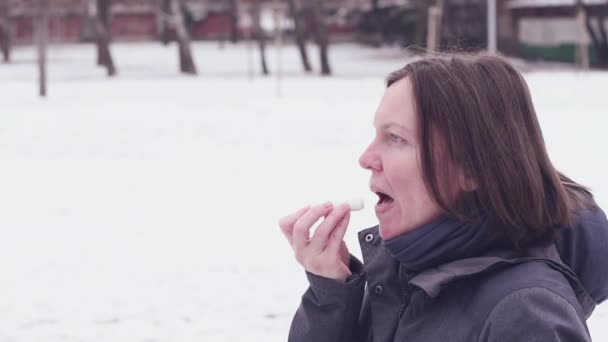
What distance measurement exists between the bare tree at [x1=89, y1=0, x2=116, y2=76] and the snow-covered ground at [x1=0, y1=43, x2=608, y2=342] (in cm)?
653

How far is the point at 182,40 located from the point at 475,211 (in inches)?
1129

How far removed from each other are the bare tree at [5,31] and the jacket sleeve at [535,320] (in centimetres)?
3879

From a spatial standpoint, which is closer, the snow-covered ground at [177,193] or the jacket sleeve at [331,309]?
the jacket sleeve at [331,309]

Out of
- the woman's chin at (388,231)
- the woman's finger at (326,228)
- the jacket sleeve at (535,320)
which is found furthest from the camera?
the woman's finger at (326,228)

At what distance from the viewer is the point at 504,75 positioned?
1635 mm

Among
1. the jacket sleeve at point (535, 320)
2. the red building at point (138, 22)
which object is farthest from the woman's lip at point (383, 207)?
the red building at point (138, 22)

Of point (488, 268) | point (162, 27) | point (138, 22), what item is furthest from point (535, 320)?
point (138, 22)

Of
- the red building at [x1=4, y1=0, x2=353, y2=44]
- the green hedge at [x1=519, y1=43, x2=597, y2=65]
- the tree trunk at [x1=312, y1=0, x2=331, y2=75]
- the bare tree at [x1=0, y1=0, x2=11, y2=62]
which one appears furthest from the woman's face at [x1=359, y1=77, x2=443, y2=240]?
the red building at [x1=4, y1=0, x2=353, y2=44]

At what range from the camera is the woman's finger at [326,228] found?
1789mm

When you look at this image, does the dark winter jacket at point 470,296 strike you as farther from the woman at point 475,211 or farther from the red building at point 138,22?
the red building at point 138,22

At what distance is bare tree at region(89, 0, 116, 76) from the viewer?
30.5 metres

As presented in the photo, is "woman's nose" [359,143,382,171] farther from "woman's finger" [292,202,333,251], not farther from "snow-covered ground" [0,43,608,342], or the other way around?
"snow-covered ground" [0,43,608,342]

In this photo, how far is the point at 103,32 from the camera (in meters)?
32.5

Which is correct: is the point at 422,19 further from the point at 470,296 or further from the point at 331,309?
the point at 470,296
